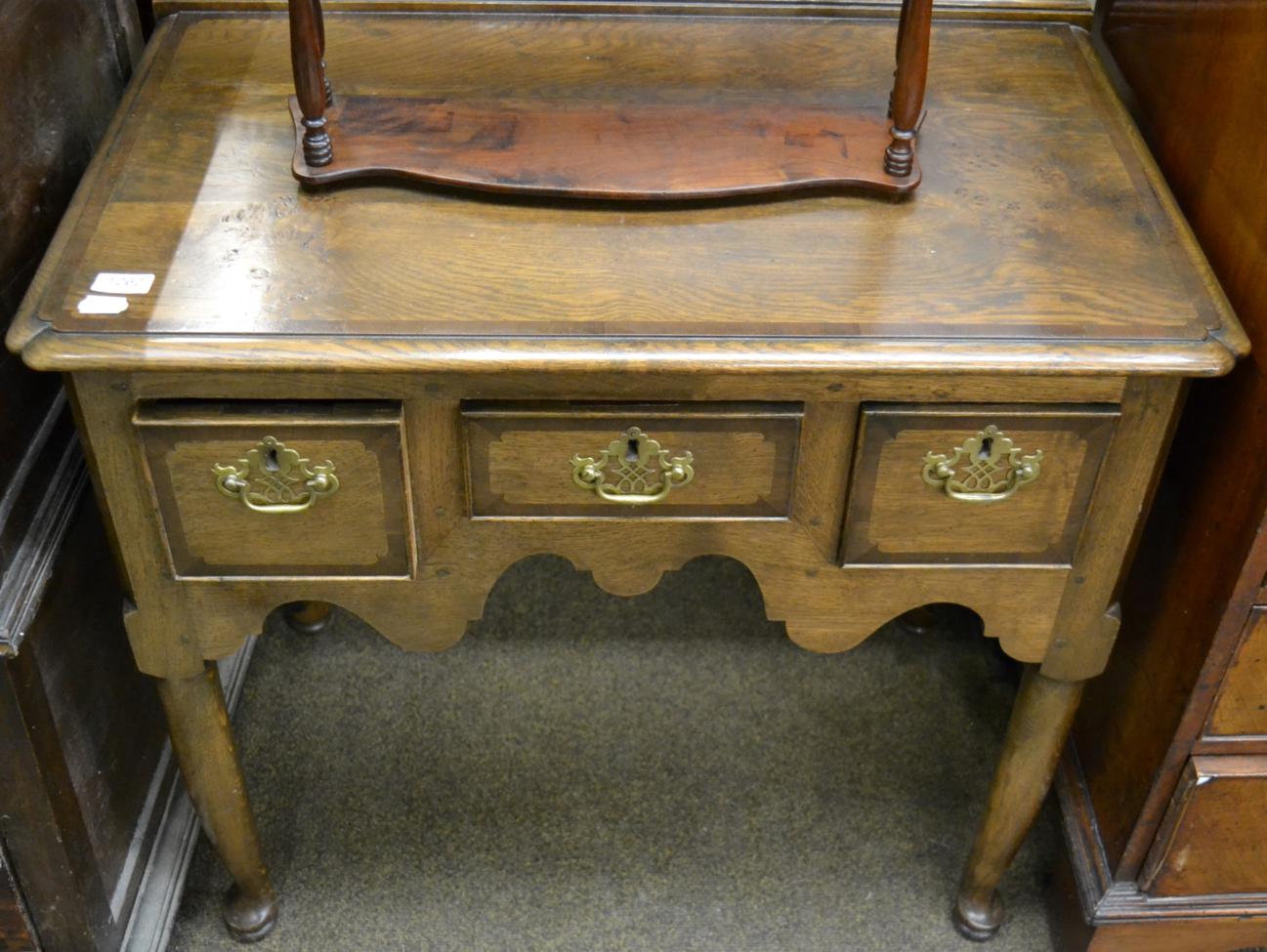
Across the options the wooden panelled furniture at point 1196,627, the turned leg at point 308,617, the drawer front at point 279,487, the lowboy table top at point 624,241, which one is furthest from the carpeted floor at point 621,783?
the lowboy table top at point 624,241

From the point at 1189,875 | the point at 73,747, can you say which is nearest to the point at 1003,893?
the point at 1189,875

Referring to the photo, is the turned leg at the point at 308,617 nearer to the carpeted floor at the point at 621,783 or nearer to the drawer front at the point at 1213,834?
the carpeted floor at the point at 621,783

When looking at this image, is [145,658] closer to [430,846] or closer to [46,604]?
[46,604]

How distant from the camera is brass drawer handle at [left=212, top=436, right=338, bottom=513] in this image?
3.30ft

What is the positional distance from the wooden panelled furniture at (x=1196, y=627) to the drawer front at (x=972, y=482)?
0.47 ft

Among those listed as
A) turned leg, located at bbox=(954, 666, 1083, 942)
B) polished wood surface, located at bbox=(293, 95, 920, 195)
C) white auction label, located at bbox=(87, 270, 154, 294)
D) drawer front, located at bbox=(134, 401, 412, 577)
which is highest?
polished wood surface, located at bbox=(293, 95, 920, 195)

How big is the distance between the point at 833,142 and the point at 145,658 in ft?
2.34

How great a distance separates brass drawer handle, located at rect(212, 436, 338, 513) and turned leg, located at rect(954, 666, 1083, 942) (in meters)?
0.64

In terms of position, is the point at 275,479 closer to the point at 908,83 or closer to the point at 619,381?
the point at 619,381

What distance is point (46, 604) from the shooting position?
1.15 meters

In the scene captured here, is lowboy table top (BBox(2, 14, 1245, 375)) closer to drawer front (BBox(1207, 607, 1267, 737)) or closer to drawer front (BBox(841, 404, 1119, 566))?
drawer front (BBox(841, 404, 1119, 566))

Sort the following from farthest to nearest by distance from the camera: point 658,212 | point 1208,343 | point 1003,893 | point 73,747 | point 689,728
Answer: point 689,728, point 1003,893, point 73,747, point 658,212, point 1208,343

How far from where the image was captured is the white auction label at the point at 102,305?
0.97 m

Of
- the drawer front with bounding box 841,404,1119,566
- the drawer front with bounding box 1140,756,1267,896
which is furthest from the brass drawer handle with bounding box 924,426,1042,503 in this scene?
the drawer front with bounding box 1140,756,1267,896
